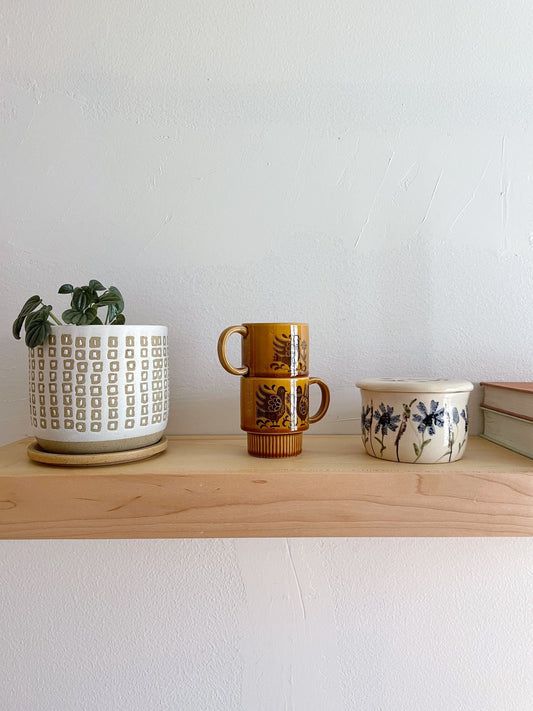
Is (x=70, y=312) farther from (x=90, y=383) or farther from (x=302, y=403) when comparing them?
(x=302, y=403)

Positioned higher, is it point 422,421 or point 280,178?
point 280,178

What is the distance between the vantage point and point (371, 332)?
624mm

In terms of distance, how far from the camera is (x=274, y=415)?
1.65ft

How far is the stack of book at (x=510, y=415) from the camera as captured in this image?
19.7 inches

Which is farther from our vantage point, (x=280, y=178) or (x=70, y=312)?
(x=280, y=178)

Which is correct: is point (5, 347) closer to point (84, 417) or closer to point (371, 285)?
point (84, 417)

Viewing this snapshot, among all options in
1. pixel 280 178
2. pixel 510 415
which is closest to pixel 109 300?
pixel 280 178

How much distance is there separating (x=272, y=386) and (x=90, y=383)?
0.17 m

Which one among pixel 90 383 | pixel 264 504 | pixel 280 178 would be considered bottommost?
pixel 264 504

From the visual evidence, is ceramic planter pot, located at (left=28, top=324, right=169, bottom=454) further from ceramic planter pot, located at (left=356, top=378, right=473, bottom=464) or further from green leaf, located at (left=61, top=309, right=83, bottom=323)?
ceramic planter pot, located at (left=356, top=378, right=473, bottom=464)

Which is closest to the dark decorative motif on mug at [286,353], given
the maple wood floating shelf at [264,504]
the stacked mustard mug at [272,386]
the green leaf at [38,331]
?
the stacked mustard mug at [272,386]

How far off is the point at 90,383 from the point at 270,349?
0.17 m

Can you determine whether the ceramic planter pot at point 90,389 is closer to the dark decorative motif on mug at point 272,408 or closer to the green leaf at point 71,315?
the green leaf at point 71,315

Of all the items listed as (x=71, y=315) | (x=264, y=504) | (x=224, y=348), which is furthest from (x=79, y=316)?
(x=264, y=504)
